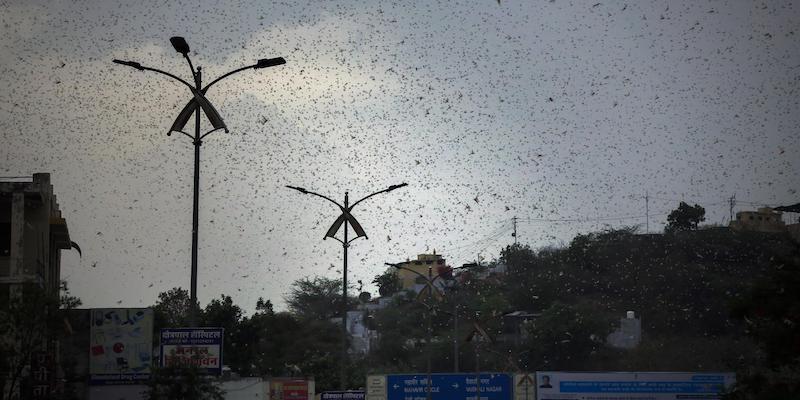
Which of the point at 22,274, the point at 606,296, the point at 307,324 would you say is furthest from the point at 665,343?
the point at 22,274

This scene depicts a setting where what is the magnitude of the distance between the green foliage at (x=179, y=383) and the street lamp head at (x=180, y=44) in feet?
27.0

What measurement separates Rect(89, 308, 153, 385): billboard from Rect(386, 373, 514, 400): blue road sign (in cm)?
1571

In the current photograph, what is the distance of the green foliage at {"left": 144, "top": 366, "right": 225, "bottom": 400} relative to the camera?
30.7 metres

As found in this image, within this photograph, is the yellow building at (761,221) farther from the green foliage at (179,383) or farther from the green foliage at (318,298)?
the green foliage at (179,383)

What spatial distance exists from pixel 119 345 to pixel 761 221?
4796 inches

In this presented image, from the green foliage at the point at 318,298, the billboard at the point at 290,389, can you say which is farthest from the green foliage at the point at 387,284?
the billboard at the point at 290,389

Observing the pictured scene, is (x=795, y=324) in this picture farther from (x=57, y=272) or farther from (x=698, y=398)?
(x=57, y=272)

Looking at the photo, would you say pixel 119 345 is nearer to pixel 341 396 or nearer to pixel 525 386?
pixel 341 396

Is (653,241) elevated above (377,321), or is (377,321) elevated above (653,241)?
(653,241)

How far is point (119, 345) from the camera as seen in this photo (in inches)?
1745

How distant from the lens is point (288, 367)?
3629 inches

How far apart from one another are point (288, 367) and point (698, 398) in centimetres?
4459

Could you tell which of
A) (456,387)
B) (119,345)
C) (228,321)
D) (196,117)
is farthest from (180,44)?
(228,321)

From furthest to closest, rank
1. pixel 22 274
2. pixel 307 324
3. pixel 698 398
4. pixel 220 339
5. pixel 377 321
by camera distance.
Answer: pixel 377 321
pixel 307 324
pixel 698 398
pixel 22 274
pixel 220 339
